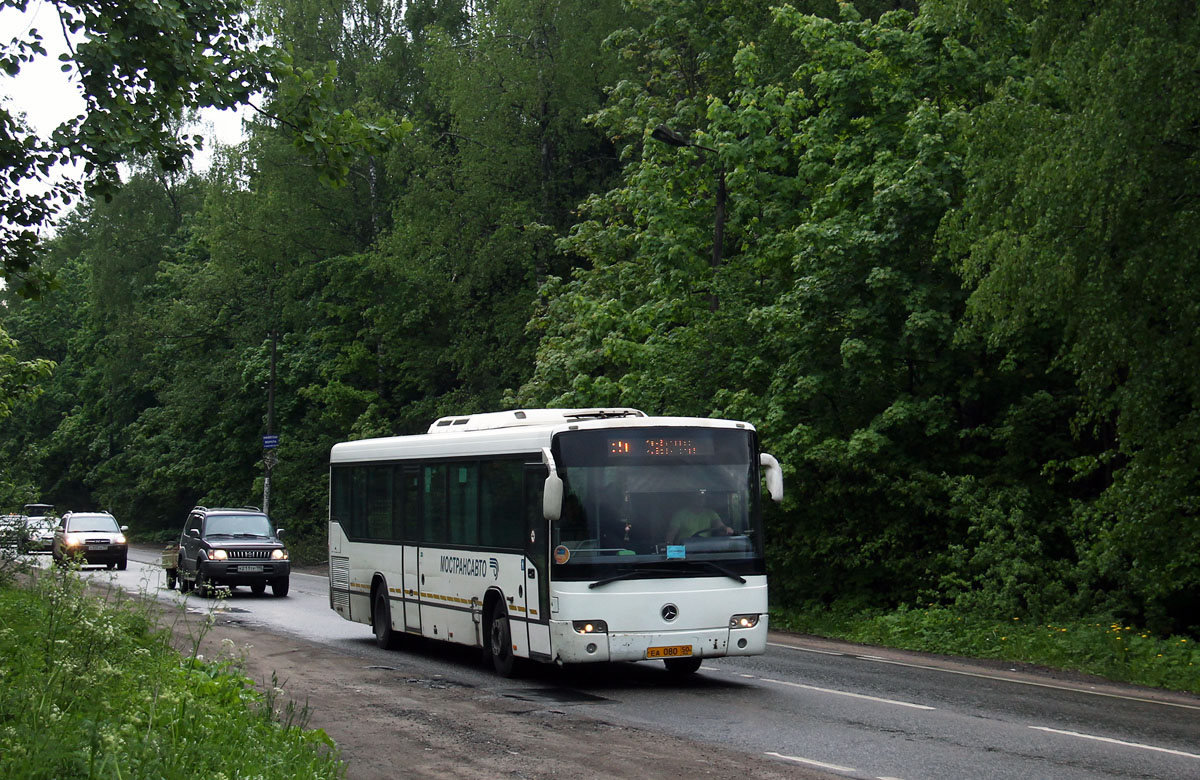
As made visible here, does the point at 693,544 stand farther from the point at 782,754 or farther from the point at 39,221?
the point at 39,221

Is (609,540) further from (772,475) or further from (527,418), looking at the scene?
(527,418)

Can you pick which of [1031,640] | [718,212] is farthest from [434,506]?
[718,212]

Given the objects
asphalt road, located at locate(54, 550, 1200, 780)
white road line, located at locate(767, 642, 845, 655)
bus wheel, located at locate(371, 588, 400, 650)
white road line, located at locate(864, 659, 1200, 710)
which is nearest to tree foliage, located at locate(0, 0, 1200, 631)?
white road line, located at locate(864, 659, 1200, 710)

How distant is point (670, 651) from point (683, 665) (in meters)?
1.85

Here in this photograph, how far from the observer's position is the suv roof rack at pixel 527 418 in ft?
50.8

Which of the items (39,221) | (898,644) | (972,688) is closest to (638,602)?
(972,688)

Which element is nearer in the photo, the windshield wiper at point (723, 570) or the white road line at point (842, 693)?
the white road line at point (842, 693)

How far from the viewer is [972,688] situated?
1484 centimetres

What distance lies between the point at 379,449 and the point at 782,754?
1020cm

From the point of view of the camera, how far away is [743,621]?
14188mm

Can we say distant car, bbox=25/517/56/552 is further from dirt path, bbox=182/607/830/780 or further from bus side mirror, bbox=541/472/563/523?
bus side mirror, bbox=541/472/563/523

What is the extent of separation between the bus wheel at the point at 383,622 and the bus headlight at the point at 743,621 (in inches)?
239

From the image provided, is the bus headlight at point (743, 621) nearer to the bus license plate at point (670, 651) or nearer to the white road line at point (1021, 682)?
the bus license plate at point (670, 651)

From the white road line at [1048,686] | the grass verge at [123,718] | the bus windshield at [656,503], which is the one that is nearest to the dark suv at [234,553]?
the white road line at [1048,686]
